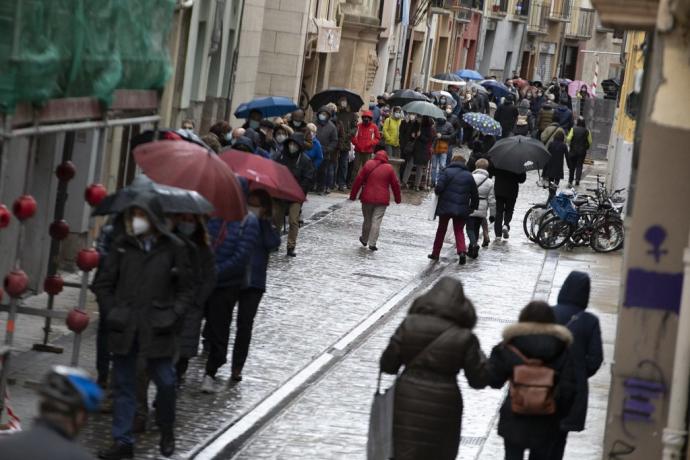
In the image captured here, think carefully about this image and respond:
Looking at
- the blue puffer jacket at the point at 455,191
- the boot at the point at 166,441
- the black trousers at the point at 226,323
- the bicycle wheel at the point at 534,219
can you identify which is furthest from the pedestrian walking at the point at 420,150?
the boot at the point at 166,441

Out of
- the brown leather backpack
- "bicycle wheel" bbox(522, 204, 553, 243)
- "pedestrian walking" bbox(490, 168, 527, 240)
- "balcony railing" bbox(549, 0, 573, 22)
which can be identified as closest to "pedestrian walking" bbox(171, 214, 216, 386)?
the brown leather backpack

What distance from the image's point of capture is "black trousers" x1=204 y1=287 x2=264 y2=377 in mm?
14195

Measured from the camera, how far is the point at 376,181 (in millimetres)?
24984

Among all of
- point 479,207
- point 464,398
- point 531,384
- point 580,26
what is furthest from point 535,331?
point 580,26

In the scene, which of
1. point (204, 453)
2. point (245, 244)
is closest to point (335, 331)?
point (245, 244)

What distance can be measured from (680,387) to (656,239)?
1.14 meters

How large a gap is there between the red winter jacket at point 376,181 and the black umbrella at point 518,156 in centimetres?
314

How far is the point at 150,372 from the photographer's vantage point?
38.7 feet

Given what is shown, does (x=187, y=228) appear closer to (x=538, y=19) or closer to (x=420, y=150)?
(x=420, y=150)

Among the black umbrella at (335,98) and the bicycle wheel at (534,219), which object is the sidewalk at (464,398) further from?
the black umbrella at (335,98)

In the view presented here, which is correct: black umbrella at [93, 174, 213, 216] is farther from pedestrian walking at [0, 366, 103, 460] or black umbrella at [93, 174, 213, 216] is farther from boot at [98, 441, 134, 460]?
pedestrian walking at [0, 366, 103, 460]

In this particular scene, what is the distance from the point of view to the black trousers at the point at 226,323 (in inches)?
559

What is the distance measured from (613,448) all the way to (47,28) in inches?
187

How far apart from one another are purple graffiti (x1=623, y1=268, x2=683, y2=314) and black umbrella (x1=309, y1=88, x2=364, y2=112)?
2375 centimetres
